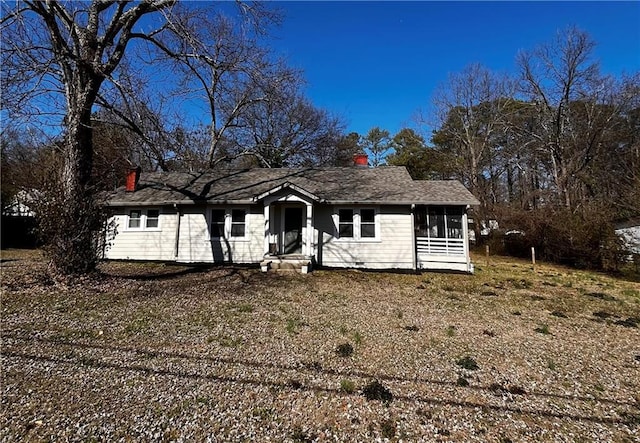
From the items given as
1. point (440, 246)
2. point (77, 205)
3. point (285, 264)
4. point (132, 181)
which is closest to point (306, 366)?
point (285, 264)

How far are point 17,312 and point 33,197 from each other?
348cm

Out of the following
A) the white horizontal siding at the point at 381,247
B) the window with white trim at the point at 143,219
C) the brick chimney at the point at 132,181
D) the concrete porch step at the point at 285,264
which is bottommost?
the concrete porch step at the point at 285,264

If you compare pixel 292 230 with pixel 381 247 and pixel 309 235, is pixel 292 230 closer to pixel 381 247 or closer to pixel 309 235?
pixel 309 235

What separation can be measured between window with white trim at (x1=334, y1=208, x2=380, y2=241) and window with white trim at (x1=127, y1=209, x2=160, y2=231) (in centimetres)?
812

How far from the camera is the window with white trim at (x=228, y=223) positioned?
13.5 m

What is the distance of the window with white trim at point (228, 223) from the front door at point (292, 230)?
1755mm

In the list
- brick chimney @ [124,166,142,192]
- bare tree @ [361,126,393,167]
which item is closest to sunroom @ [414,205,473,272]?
brick chimney @ [124,166,142,192]

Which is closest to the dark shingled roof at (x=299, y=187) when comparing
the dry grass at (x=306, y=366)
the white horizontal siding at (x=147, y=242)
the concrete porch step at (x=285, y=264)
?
the white horizontal siding at (x=147, y=242)

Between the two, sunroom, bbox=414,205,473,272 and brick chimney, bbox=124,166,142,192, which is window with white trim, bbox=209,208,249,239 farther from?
sunroom, bbox=414,205,473,272

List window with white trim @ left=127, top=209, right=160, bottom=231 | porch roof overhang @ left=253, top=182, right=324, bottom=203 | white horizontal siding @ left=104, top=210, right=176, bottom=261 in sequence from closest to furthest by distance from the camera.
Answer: porch roof overhang @ left=253, top=182, right=324, bottom=203
white horizontal siding @ left=104, top=210, right=176, bottom=261
window with white trim @ left=127, top=209, right=160, bottom=231

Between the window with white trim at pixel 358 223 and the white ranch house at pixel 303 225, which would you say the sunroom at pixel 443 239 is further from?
the window with white trim at pixel 358 223

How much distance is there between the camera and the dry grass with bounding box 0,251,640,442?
336 cm

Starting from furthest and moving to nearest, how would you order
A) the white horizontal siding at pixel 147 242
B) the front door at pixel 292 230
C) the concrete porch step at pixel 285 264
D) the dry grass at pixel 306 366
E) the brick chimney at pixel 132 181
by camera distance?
the brick chimney at pixel 132 181
the white horizontal siding at pixel 147 242
the front door at pixel 292 230
the concrete porch step at pixel 285 264
the dry grass at pixel 306 366

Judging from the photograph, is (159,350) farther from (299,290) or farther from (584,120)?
(584,120)
